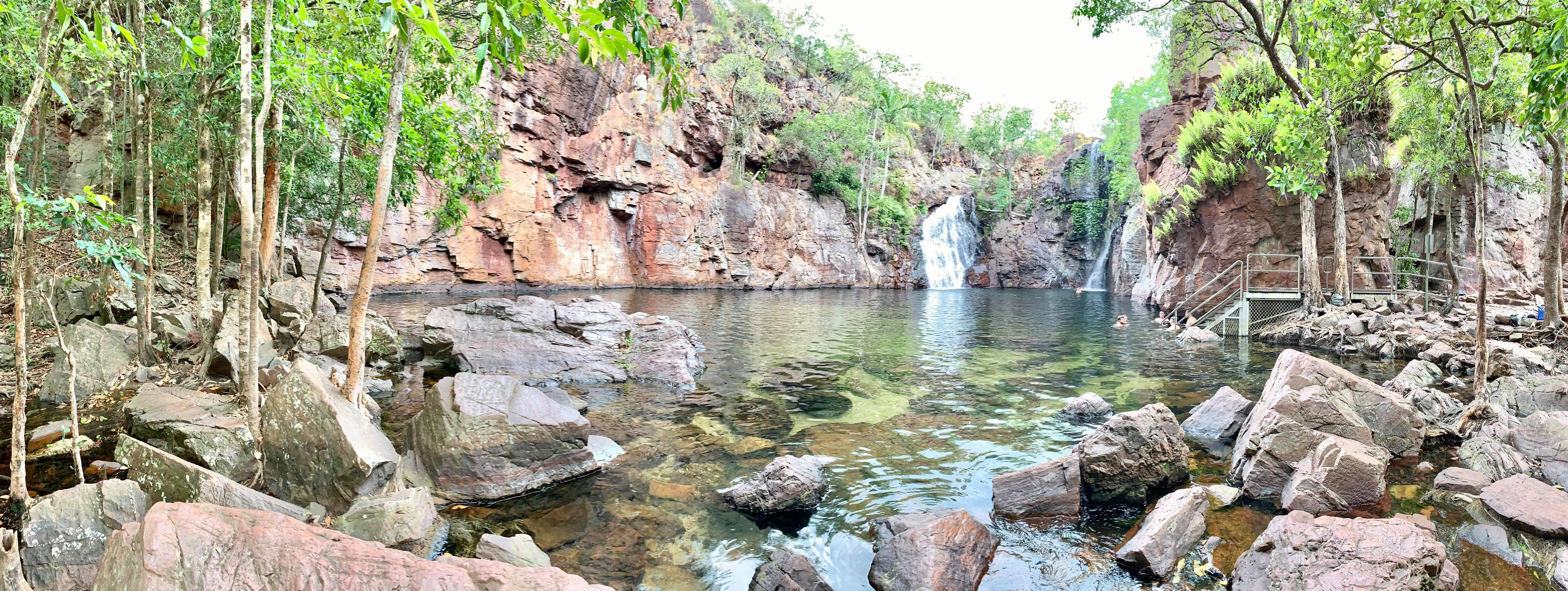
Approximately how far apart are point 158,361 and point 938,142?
58.8 metres

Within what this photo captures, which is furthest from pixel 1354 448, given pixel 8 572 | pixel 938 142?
pixel 938 142

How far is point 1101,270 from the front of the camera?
4994 cm

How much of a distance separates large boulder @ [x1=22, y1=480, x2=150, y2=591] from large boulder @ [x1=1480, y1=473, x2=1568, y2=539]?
9.29m

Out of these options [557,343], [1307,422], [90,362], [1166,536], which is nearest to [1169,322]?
[1307,422]

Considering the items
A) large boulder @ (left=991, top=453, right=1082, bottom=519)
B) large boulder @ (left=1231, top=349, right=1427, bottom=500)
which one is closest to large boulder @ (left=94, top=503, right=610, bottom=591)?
large boulder @ (left=991, top=453, right=1082, bottom=519)

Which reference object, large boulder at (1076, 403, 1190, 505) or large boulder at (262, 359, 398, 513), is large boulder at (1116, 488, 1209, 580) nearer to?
large boulder at (1076, 403, 1190, 505)

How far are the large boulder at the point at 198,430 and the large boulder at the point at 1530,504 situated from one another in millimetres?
9767

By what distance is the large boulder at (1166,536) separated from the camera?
4.67 meters

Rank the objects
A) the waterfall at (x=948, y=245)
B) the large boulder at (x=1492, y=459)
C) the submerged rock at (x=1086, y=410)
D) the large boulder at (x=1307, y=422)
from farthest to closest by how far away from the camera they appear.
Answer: the waterfall at (x=948, y=245)
the submerged rock at (x=1086, y=410)
the large boulder at (x=1492, y=459)
the large boulder at (x=1307, y=422)

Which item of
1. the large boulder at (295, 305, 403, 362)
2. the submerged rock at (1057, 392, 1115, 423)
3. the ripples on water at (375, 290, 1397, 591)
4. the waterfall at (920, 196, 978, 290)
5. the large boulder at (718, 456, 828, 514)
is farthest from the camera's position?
the waterfall at (920, 196, 978, 290)

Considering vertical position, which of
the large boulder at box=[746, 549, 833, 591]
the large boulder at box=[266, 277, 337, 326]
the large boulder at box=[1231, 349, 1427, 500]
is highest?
the large boulder at box=[266, 277, 337, 326]

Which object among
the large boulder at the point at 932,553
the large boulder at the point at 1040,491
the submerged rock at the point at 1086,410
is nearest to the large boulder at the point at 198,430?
the large boulder at the point at 932,553

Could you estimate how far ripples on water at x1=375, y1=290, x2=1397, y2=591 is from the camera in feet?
16.5

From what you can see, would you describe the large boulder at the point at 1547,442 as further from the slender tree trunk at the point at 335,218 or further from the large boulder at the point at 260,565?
the slender tree trunk at the point at 335,218
